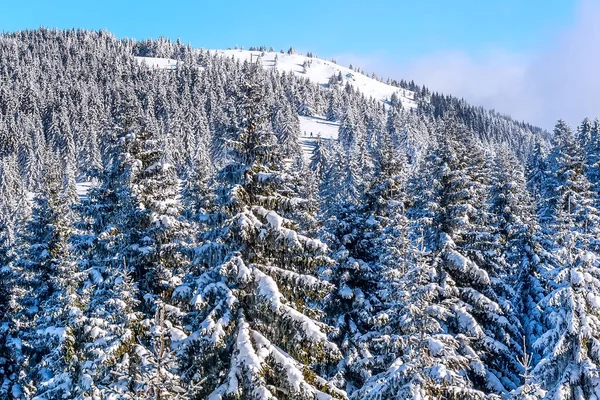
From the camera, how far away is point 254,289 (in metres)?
13.9

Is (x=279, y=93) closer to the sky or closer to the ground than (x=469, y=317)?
closer to the sky

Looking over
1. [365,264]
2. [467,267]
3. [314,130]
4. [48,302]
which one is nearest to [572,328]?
[467,267]

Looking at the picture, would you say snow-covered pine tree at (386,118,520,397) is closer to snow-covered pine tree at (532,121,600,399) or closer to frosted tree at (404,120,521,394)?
frosted tree at (404,120,521,394)

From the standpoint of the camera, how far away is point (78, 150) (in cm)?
13050

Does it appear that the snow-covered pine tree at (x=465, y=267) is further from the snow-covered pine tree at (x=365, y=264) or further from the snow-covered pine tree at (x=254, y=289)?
the snow-covered pine tree at (x=254, y=289)

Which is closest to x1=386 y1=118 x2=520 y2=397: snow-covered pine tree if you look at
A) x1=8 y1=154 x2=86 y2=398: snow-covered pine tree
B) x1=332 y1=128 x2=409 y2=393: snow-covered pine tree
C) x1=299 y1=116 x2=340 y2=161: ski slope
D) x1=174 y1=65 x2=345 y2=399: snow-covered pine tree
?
x1=332 y1=128 x2=409 y2=393: snow-covered pine tree

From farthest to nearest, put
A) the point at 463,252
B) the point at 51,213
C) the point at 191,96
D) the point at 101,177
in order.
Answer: the point at 191,96
the point at 51,213
the point at 463,252
the point at 101,177

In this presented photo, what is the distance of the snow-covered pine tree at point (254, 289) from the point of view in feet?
42.9

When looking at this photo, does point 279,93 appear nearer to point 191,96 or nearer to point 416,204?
point 191,96

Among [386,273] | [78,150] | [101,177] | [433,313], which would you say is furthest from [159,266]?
[78,150]

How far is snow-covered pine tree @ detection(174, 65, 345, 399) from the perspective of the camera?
42.9 feet

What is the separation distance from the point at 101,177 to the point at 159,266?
471 centimetres

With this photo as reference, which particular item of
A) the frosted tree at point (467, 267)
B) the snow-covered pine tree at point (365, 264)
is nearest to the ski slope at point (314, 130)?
the snow-covered pine tree at point (365, 264)

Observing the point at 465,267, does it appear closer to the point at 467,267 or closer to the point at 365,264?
the point at 467,267
